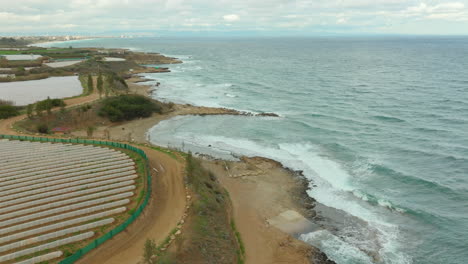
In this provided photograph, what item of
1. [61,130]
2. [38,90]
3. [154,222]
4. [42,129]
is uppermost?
[38,90]

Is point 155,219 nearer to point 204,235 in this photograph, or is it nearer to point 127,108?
point 204,235

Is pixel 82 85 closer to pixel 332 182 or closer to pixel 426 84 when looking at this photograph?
pixel 332 182

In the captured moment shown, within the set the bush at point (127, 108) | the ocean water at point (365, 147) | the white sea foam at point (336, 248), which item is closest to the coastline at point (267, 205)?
the white sea foam at point (336, 248)

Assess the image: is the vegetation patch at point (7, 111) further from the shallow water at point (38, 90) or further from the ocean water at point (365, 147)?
the ocean water at point (365, 147)

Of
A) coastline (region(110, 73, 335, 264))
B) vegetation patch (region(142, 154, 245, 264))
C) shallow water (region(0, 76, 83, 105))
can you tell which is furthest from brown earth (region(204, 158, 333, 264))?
shallow water (region(0, 76, 83, 105))

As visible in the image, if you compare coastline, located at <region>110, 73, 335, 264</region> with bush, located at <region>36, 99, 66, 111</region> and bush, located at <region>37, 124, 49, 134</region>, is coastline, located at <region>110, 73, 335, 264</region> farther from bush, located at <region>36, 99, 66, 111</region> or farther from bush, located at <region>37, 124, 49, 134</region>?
bush, located at <region>36, 99, 66, 111</region>

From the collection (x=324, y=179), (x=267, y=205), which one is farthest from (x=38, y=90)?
(x=324, y=179)

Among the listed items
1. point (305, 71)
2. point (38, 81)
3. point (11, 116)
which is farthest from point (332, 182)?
point (305, 71)
